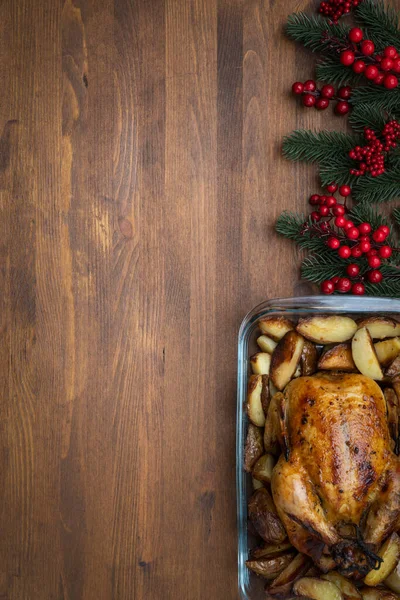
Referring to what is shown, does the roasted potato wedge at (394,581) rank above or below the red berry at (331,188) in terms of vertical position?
below

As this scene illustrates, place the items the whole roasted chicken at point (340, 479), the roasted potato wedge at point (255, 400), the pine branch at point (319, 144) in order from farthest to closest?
the pine branch at point (319, 144) < the roasted potato wedge at point (255, 400) < the whole roasted chicken at point (340, 479)

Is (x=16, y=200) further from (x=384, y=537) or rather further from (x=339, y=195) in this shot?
(x=384, y=537)

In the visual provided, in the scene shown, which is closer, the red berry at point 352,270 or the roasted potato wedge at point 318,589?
→ the roasted potato wedge at point 318,589

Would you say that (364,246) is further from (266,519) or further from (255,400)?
(266,519)

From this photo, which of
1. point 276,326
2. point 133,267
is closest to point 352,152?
point 276,326

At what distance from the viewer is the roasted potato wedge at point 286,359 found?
1055 mm

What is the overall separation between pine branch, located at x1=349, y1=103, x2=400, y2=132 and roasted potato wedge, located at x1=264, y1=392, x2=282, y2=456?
1.81 feet

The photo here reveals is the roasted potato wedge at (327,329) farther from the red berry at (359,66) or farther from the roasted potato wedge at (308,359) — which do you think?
the red berry at (359,66)

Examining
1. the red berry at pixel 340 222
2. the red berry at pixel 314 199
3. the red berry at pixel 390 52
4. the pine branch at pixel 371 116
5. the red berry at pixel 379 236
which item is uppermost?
the red berry at pixel 390 52

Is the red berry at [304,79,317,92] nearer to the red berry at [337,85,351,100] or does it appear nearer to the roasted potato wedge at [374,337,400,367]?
the red berry at [337,85,351,100]

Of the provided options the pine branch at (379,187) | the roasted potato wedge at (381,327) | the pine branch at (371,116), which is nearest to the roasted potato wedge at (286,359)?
the roasted potato wedge at (381,327)

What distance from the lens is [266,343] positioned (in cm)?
109

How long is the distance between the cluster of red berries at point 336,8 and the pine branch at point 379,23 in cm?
2

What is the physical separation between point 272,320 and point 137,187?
1.30ft
